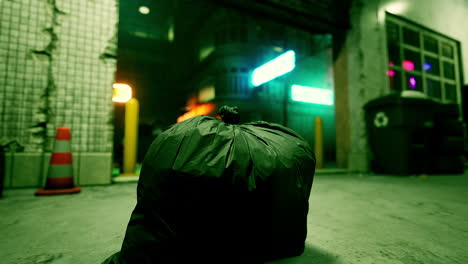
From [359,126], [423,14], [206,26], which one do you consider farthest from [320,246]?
[206,26]

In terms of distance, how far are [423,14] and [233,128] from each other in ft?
22.7

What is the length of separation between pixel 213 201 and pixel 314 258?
1.73 ft

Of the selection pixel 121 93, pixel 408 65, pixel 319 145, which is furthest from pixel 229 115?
pixel 408 65

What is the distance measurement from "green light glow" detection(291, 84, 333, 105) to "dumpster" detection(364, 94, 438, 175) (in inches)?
246

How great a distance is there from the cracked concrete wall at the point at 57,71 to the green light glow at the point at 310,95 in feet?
27.4

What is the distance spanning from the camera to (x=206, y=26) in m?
13.2

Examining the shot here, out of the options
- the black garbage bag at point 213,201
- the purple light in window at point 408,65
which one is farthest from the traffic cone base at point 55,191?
the purple light in window at point 408,65

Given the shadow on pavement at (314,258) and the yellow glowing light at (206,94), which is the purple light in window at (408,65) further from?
the yellow glowing light at (206,94)

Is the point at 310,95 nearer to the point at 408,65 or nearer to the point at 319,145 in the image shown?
the point at 408,65

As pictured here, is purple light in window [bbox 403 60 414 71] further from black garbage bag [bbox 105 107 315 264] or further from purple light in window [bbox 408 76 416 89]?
black garbage bag [bbox 105 107 315 264]

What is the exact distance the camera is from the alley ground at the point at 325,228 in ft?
3.18

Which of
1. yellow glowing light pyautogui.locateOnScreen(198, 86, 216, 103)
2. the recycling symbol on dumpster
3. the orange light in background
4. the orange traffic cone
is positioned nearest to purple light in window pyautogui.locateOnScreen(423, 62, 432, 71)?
the recycling symbol on dumpster

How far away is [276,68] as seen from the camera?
5.21 metres

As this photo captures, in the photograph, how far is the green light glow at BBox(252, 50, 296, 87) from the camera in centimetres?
451
